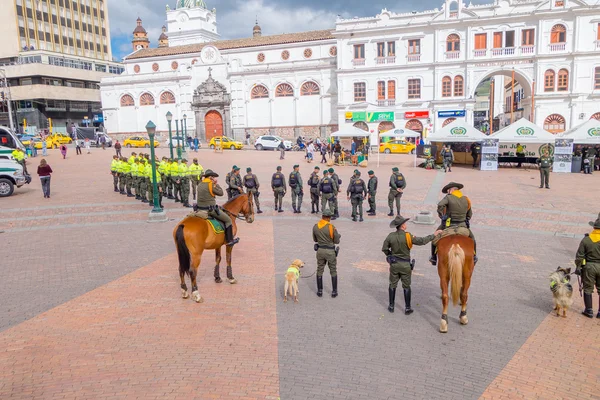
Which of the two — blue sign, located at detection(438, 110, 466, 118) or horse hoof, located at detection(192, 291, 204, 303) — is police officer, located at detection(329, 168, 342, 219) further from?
blue sign, located at detection(438, 110, 466, 118)

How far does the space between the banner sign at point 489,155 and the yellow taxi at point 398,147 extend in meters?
11.9

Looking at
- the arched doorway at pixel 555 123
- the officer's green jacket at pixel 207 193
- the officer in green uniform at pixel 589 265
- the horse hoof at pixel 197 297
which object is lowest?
the horse hoof at pixel 197 297

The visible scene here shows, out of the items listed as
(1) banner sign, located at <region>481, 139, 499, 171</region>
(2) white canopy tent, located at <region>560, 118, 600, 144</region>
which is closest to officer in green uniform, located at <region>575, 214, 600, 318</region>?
(1) banner sign, located at <region>481, 139, 499, 171</region>

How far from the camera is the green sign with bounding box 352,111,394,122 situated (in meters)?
46.6

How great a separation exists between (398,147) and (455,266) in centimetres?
3500

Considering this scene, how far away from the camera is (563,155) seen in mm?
27109

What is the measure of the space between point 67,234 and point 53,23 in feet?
244

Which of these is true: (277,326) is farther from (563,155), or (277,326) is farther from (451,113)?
(451,113)

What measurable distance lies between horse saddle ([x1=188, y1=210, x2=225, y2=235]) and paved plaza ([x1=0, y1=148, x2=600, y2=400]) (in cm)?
122

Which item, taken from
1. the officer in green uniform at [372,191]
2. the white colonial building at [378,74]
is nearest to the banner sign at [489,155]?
the officer in green uniform at [372,191]

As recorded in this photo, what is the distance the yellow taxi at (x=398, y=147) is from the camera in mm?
41031

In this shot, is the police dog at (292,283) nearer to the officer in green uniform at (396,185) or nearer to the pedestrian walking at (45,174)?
the officer in green uniform at (396,185)

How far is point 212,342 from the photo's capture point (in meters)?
6.99

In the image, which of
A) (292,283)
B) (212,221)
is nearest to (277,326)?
(292,283)
